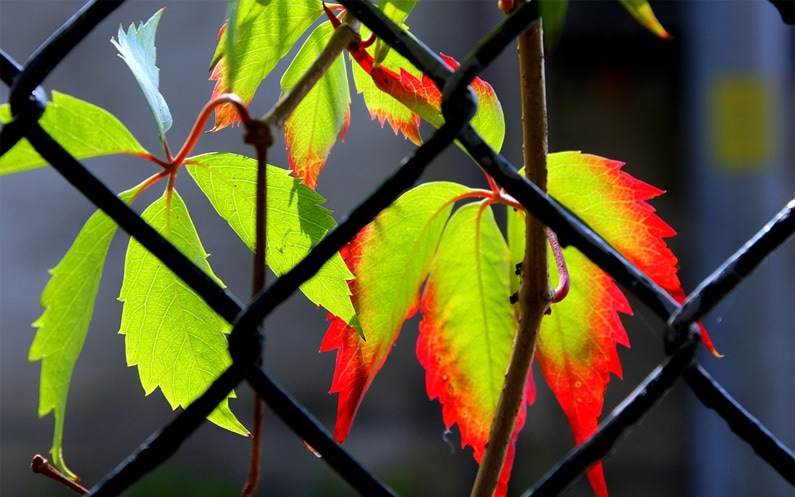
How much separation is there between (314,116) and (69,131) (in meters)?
0.12

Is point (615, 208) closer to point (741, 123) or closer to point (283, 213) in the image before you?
point (283, 213)

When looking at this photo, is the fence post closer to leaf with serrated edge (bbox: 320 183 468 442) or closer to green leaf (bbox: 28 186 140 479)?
leaf with serrated edge (bbox: 320 183 468 442)

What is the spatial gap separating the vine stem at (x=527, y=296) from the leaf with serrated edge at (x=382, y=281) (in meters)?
0.05

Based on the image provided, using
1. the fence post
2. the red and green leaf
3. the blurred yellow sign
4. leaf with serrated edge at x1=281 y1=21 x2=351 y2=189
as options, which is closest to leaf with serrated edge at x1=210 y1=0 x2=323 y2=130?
leaf with serrated edge at x1=281 y1=21 x2=351 y2=189

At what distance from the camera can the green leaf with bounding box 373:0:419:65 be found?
255 millimetres

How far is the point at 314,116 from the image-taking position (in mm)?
373

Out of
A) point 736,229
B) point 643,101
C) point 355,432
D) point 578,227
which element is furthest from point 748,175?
point 578,227

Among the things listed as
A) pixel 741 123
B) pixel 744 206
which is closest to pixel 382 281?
pixel 744 206

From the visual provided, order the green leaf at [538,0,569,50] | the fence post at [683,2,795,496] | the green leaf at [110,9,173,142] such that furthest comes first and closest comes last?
1. the fence post at [683,2,795,496]
2. the green leaf at [110,9,173,142]
3. the green leaf at [538,0,569,50]

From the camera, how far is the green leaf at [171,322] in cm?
32

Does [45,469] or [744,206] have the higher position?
[45,469]

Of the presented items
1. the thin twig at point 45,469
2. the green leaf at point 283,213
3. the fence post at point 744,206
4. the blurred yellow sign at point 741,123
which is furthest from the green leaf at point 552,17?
the blurred yellow sign at point 741,123

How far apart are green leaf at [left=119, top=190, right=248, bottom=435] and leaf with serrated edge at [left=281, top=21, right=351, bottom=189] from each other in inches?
2.8

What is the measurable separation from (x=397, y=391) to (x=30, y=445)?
1011 mm
